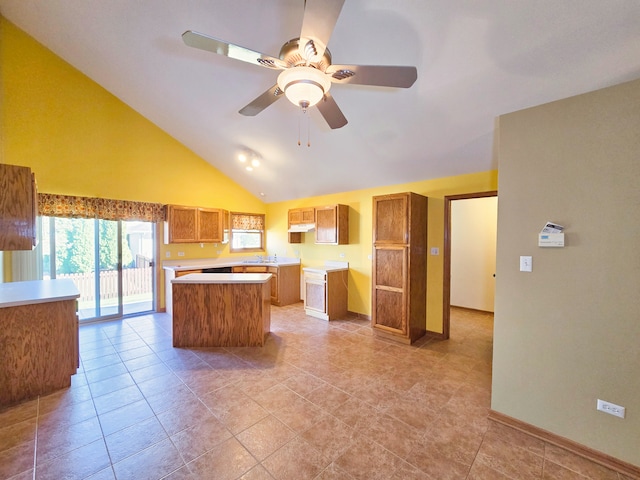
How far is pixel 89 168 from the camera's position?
4387 millimetres

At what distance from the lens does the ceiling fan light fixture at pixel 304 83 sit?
1582mm

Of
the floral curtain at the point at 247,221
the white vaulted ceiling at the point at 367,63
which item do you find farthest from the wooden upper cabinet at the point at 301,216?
the floral curtain at the point at 247,221

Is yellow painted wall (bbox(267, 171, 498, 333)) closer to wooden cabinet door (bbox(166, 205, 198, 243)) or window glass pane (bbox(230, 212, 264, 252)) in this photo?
window glass pane (bbox(230, 212, 264, 252))

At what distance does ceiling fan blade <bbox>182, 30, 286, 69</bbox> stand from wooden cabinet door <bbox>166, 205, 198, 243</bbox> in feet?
14.0

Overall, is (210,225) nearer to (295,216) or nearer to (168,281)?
(168,281)

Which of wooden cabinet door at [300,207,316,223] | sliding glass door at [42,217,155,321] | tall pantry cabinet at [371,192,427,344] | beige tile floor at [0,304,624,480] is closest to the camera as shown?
beige tile floor at [0,304,624,480]

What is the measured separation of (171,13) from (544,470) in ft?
15.7

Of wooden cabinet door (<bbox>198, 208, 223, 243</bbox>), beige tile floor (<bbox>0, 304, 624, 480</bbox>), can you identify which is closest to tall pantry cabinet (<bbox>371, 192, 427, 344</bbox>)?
beige tile floor (<bbox>0, 304, 624, 480</bbox>)

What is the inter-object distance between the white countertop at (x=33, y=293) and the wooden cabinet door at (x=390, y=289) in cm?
361

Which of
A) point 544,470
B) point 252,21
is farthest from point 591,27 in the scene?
point 544,470

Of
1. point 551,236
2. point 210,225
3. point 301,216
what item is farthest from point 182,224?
point 551,236

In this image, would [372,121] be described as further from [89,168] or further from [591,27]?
[89,168]

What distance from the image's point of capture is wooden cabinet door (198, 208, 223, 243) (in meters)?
5.53

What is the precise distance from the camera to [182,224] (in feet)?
17.3
